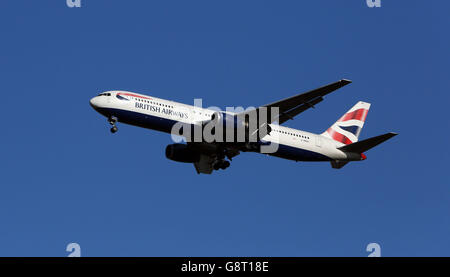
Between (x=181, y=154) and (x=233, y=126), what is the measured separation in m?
7.70

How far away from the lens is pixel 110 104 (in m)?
49.3

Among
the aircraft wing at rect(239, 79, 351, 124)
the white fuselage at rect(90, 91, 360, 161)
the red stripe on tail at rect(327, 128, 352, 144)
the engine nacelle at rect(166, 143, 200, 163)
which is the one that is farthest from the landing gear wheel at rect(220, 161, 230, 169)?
the red stripe on tail at rect(327, 128, 352, 144)

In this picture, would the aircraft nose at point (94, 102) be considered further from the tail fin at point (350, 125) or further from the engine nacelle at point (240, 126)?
the tail fin at point (350, 125)

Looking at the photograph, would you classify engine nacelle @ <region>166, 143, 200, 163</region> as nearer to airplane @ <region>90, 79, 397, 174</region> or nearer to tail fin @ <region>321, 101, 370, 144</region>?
airplane @ <region>90, 79, 397, 174</region>

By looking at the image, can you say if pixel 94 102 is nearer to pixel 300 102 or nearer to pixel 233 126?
pixel 233 126

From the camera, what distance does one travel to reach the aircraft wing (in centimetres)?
4506

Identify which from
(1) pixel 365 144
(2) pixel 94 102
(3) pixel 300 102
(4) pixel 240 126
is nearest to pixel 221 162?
(4) pixel 240 126

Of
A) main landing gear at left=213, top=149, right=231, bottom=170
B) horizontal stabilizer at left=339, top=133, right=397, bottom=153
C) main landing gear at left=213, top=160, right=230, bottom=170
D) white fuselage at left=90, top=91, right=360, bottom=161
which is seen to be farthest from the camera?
main landing gear at left=213, top=160, right=230, bottom=170

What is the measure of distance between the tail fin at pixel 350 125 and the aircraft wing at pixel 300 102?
8.64 metres
